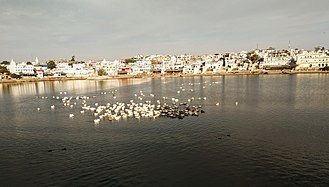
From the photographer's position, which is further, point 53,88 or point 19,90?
point 53,88

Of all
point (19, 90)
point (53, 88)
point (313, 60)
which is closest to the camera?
point (19, 90)

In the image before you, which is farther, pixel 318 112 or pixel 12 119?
pixel 12 119

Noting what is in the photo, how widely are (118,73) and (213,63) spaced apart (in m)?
66.3

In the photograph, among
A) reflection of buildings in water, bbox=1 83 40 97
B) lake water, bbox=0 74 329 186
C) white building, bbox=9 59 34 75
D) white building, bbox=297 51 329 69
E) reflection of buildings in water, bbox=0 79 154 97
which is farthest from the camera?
white building, bbox=9 59 34 75

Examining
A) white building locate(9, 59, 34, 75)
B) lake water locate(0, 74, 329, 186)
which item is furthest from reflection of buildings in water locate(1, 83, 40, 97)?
white building locate(9, 59, 34, 75)

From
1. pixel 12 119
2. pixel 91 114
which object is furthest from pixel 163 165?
pixel 12 119

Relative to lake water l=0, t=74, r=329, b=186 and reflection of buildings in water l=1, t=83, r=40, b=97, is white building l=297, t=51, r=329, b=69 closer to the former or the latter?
lake water l=0, t=74, r=329, b=186

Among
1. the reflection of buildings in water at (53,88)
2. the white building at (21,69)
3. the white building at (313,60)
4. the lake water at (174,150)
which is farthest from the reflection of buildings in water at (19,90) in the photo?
the white building at (313,60)

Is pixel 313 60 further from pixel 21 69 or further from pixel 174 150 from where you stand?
pixel 21 69

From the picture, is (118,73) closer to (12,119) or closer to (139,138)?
(12,119)

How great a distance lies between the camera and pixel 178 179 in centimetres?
1911

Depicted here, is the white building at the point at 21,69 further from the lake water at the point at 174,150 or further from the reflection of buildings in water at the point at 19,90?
the lake water at the point at 174,150

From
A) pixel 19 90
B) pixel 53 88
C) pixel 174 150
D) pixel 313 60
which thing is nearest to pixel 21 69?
pixel 19 90

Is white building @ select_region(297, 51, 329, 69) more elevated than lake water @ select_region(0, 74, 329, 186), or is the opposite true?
white building @ select_region(297, 51, 329, 69)
